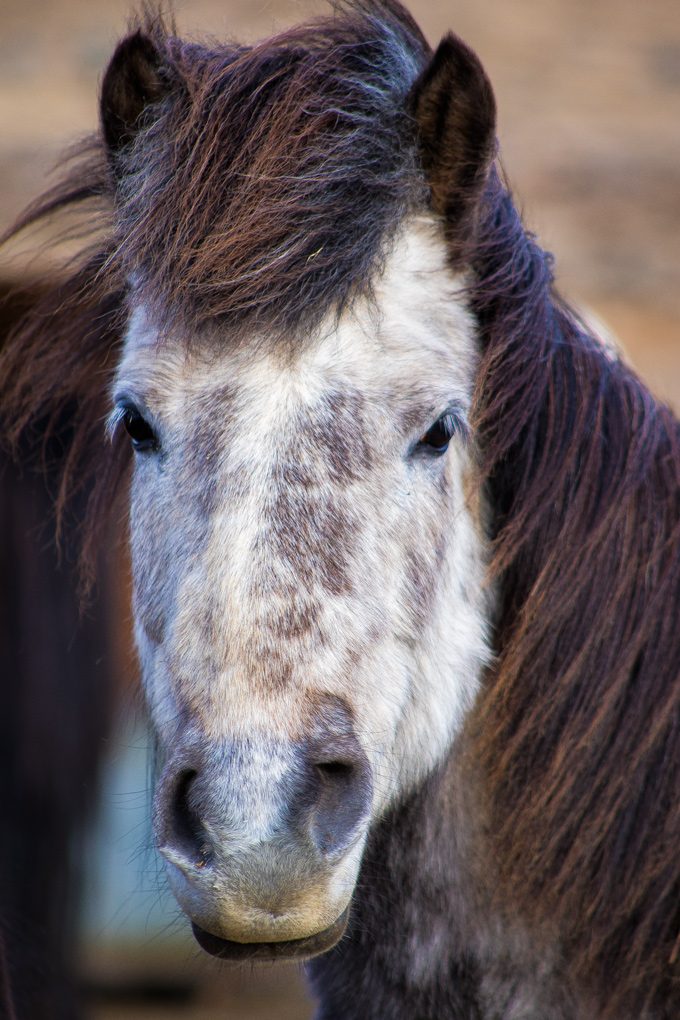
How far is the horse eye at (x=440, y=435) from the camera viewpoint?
66.2 inches

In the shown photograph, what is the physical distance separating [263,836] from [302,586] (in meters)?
0.34

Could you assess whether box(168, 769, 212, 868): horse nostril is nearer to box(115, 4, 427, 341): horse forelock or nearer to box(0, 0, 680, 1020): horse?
box(0, 0, 680, 1020): horse

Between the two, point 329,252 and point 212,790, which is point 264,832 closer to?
point 212,790

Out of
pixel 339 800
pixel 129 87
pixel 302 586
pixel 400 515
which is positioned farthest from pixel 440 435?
pixel 129 87

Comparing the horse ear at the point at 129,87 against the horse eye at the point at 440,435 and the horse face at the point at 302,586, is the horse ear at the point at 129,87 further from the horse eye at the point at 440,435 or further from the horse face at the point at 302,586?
the horse eye at the point at 440,435

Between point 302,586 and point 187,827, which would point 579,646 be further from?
point 187,827

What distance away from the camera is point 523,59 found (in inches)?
397

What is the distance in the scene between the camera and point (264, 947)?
1432 millimetres

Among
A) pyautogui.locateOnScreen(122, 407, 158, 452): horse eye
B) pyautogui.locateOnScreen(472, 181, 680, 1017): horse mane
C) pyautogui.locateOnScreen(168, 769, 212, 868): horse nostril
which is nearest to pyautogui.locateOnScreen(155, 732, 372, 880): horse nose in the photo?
pyautogui.locateOnScreen(168, 769, 212, 868): horse nostril

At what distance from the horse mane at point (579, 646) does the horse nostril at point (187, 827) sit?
23.8 inches

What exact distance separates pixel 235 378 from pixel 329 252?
26cm

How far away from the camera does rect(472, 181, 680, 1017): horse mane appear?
1731 millimetres

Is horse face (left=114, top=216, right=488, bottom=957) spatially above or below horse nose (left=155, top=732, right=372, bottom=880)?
above

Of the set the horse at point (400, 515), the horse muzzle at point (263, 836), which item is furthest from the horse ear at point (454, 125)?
the horse muzzle at point (263, 836)
